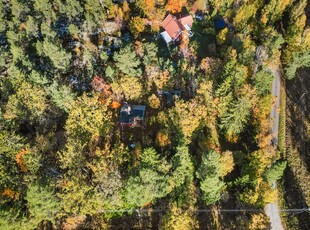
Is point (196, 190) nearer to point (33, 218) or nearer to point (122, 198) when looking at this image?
point (122, 198)

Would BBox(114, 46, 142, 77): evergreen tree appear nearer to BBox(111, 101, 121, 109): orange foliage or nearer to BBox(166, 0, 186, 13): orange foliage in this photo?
BBox(111, 101, 121, 109): orange foliage

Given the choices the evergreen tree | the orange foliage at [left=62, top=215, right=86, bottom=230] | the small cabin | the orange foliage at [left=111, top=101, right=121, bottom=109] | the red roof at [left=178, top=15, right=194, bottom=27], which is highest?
the red roof at [left=178, top=15, right=194, bottom=27]

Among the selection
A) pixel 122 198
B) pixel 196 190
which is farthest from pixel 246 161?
pixel 122 198

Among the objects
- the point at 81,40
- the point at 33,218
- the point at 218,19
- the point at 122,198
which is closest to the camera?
the point at 33,218

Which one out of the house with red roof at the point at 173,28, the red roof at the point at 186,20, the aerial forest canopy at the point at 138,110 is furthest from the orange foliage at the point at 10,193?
the red roof at the point at 186,20

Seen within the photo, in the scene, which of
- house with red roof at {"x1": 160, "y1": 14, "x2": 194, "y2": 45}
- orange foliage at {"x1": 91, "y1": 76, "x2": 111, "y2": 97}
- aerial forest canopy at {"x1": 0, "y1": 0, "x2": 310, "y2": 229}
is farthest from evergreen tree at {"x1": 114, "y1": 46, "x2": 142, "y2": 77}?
house with red roof at {"x1": 160, "y1": 14, "x2": 194, "y2": 45}

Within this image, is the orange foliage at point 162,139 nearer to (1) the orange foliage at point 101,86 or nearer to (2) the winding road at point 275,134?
(1) the orange foliage at point 101,86

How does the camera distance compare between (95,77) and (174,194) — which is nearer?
(174,194)
